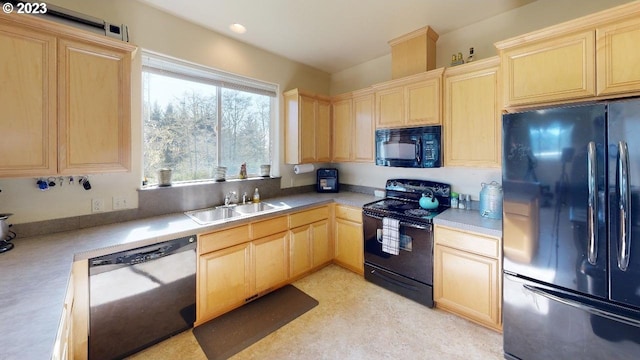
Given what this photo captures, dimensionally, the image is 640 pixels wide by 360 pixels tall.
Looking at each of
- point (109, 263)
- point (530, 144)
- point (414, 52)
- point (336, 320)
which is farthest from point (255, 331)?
point (414, 52)

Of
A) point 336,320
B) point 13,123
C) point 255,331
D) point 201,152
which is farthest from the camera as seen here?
point 201,152

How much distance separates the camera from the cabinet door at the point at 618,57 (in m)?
1.48

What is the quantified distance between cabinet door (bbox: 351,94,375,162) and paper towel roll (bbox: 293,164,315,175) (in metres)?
0.65

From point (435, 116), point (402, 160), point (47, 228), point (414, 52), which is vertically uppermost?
point (414, 52)

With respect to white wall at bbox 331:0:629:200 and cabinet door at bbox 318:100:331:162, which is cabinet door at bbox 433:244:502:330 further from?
cabinet door at bbox 318:100:331:162

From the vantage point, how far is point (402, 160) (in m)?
2.82

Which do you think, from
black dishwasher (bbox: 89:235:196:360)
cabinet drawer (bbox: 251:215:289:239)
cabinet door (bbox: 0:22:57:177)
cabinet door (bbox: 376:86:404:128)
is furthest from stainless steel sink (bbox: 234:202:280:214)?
cabinet door (bbox: 376:86:404:128)

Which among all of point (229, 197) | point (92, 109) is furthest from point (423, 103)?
point (92, 109)

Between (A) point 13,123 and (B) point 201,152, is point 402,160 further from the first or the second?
(A) point 13,123

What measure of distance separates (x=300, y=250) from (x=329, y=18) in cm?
250

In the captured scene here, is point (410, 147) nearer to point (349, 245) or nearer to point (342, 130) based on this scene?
point (342, 130)

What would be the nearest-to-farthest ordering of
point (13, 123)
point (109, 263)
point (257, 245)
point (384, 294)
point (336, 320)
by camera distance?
point (13, 123) < point (109, 263) < point (336, 320) < point (257, 245) < point (384, 294)

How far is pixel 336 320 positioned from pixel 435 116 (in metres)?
2.23

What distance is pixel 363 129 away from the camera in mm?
3305
